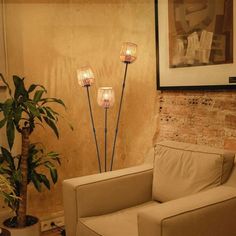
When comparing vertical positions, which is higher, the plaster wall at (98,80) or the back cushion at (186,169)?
the plaster wall at (98,80)

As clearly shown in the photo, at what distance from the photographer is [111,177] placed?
8.50 ft

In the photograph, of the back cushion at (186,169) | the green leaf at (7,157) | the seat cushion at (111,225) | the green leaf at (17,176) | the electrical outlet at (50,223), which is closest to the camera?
the seat cushion at (111,225)

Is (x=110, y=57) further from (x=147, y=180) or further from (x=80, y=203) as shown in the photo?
(x=80, y=203)

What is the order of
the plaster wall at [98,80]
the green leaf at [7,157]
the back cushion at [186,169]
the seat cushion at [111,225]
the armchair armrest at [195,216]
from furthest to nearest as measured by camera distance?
the plaster wall at [98,80] < the green leaf at [7,157] < the back cushion at [186,169] < the seat cushion at [111,225] < the armchair armrest at [195,216]

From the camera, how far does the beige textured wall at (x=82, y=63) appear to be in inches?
121

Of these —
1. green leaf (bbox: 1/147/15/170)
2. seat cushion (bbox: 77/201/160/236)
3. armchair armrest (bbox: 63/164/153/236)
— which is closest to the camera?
seat cushion (bbox: 77/201/160/236)

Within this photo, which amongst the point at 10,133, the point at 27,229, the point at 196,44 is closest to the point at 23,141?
the point at 10,133

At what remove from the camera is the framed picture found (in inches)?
104

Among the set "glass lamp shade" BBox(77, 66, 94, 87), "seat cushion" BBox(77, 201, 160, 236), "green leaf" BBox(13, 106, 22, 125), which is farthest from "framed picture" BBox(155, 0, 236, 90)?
"green leaf" BBox(13, 106, 22, 125)

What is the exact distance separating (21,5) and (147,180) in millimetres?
1683

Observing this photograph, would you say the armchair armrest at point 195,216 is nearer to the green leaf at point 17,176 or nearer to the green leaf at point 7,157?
the green leaf at point 17,176

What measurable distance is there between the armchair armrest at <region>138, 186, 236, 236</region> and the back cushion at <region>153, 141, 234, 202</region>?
159mm

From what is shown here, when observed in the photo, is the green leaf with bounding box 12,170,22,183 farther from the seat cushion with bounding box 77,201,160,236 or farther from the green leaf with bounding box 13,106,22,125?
the seat cushion with bounding box 77,201,160,236

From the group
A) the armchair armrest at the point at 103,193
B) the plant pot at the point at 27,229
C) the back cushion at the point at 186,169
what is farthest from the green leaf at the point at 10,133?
the back cushion at the point at 186,169
